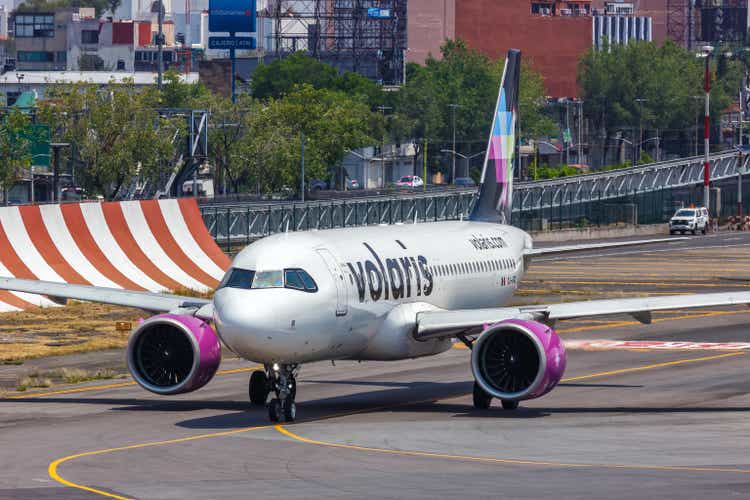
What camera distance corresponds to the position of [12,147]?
91562mm

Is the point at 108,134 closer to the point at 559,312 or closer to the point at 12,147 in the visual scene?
the point at 12,147

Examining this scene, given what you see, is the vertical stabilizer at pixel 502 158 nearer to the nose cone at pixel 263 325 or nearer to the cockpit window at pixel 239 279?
the cockpit window at pixel 239 279

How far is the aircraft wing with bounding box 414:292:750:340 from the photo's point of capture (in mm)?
34844

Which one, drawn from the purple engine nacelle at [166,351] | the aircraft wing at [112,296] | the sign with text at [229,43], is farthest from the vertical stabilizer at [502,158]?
the sign with text at [229,43]

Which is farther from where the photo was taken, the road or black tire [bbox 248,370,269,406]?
black tire [bbox 248,370,269,406]

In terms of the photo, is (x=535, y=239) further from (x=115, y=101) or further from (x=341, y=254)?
(x=341, y=254)

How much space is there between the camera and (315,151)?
139250 mm

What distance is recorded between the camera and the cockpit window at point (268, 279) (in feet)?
104

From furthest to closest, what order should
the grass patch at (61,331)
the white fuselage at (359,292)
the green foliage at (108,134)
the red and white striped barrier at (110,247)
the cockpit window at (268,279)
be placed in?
the green foliage at (108,134)
the red and white striped barrier at (110,247)
the grass patch at (61,331)
the cockpit window at (268,279)
the white fuselage at (359,292)

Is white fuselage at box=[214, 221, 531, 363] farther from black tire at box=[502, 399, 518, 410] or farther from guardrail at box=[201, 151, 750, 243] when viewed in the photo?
guardrail at box=[201, 151, 750, 243]


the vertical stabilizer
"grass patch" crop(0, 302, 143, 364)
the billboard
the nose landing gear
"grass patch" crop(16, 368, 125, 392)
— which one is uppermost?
the billboard

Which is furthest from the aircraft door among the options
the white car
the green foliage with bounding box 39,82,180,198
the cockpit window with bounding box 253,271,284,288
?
the white car

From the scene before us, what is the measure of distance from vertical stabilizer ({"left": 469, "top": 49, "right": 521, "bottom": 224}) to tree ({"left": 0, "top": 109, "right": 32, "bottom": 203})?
1884 inches

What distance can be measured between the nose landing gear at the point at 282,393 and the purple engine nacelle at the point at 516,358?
13.3 feet
